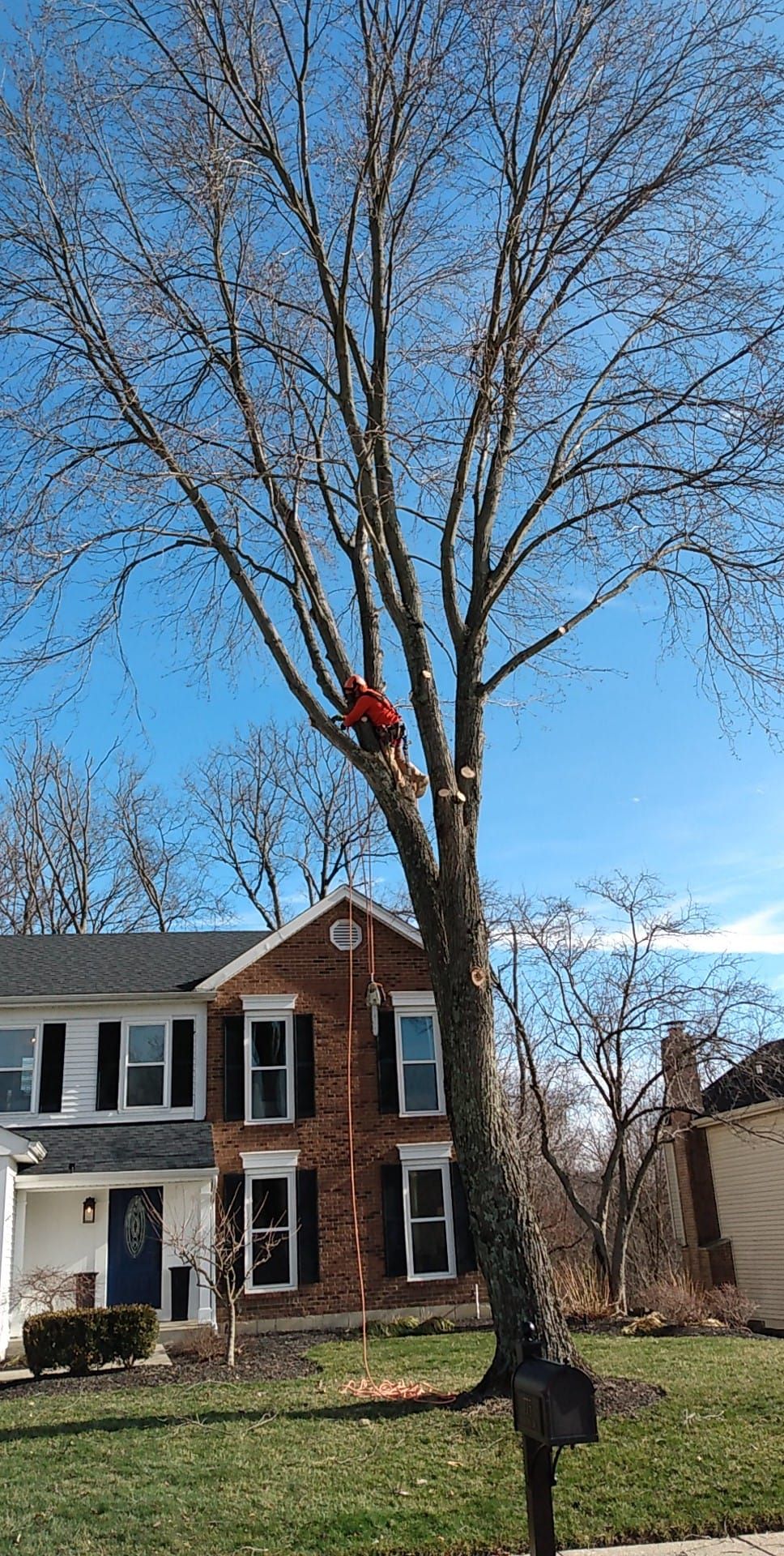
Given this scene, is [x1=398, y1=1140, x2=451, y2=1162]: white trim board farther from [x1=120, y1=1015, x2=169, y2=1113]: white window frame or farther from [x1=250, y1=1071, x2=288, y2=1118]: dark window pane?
[x1=120, y1=1015, x2=169, y2=1113]: white window frame

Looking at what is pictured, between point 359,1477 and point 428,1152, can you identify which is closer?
point 359,1477

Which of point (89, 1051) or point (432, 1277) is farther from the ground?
point (89, 1051)

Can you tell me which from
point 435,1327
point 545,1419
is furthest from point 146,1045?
point 545,1419

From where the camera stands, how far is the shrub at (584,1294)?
15.5m

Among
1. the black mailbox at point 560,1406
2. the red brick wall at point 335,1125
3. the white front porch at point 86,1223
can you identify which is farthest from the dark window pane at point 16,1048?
the black mailbox at point 560,1406

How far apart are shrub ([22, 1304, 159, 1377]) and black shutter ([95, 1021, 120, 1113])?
5501 millimetres

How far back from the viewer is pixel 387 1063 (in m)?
18.6

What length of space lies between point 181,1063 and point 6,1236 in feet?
12.0

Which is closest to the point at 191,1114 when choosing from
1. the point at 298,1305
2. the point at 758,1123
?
the point at 298,1305

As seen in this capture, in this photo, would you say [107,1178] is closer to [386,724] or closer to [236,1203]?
[236,1203]

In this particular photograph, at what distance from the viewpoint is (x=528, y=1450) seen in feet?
13.4

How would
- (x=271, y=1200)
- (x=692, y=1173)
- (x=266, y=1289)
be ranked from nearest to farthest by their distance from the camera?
(x=266, y=1289), (x=271, y=1200), (x=692, y=1173)

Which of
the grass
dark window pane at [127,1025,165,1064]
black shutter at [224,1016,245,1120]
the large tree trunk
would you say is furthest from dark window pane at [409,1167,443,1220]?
the large tree trunk

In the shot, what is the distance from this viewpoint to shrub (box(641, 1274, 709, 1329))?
14.5m
